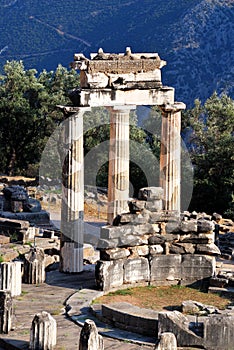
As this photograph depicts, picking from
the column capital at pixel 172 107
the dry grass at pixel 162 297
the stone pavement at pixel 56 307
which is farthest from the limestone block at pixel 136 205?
the column capital at pixel 172 107

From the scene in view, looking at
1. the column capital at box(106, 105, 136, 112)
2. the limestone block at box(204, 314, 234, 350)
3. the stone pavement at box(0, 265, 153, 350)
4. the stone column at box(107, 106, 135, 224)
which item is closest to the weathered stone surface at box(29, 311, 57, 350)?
the stone pavement at box(0, 265, 153, 350)

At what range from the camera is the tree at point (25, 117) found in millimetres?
69500

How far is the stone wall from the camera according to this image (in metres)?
26.5

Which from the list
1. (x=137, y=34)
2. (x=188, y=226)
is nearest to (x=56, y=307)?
(x=188, y=226)

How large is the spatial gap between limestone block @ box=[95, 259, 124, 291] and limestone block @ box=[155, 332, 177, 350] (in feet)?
20.1

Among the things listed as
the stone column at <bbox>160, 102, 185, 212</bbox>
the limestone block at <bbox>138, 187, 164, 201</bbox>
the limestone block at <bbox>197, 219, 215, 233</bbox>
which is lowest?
the limestone block at <bbox>197, 219, 215, 233</bbox>

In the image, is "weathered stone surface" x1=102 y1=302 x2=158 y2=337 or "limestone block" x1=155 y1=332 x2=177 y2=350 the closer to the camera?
"limestone block" x1=155 y1=332 x2=177 y2=350

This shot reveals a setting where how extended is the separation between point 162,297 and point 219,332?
456 centimetres

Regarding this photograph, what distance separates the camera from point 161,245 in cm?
2705

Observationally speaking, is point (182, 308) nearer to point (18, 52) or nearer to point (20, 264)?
point (20, 264)

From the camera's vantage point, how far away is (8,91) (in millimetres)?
71625

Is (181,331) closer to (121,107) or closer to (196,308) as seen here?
(196,308)

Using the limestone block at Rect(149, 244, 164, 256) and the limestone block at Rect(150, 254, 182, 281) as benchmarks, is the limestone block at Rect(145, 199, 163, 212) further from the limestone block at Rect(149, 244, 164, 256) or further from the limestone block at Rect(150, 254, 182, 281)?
the limestone block at Rect(150, 254, 182, 281)

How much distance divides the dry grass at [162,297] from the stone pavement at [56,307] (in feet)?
2.63
